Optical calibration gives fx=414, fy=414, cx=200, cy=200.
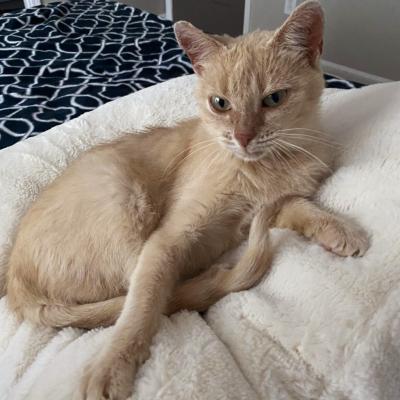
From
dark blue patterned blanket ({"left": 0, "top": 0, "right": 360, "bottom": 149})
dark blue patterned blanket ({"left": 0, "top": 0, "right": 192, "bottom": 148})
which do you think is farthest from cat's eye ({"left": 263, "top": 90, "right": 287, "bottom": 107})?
dark blue patterned blanket ({"left": 0, "top": 0, "right": 192, "bottom": 148})

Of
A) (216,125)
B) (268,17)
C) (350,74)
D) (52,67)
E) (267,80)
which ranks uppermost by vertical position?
(267,80)

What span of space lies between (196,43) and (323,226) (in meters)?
0.57

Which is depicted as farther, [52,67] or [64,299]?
[52,67]

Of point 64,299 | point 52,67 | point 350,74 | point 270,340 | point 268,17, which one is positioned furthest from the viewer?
point 268,17

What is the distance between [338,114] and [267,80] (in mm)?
419

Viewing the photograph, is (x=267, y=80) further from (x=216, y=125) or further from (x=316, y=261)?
(x=316, y=261)

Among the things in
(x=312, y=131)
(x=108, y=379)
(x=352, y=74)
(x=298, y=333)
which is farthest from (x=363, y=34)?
(x=108, y=379)

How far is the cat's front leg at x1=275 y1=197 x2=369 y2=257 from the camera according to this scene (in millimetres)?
856

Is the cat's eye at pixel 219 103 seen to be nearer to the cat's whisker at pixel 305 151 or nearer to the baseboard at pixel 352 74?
the cat's whisker at pixel 305 151

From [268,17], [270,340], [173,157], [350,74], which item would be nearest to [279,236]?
[270,340]

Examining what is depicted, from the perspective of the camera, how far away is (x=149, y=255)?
939mm

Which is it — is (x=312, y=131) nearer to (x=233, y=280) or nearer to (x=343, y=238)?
(x=343, y=238)

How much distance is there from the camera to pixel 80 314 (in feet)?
2.98

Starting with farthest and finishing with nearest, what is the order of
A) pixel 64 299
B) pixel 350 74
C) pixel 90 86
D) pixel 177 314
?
pixel 350 74
pixel 90 86
pixel 64 299
pixel 177 314
